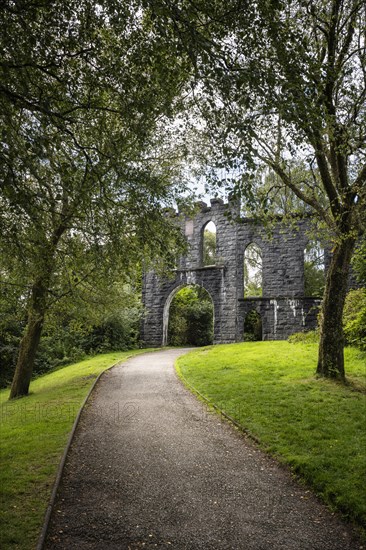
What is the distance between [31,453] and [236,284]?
1635 centimetres

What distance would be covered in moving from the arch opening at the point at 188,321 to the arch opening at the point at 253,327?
442 cm

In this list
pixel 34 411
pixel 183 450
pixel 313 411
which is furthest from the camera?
pixel 34 411

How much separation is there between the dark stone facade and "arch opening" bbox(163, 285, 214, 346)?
1551mm

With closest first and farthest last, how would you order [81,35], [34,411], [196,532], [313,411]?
[196,532] → [81,35] → [313,411] → [34,411]

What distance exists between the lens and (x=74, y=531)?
13.4 feet

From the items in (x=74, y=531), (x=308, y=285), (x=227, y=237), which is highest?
(x=227, y=237)

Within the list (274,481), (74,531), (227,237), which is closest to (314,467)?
(274,481)

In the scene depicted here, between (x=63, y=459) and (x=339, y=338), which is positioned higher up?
(x=339, y=338)

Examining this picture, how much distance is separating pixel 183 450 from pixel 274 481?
5.28ft

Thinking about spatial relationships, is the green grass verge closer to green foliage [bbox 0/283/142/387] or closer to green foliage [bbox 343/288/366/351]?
green foliage [bbox 0/283/142/387]

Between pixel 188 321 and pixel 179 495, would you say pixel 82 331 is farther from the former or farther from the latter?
pixel 188 321

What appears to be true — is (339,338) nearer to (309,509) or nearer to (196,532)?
(309,509)

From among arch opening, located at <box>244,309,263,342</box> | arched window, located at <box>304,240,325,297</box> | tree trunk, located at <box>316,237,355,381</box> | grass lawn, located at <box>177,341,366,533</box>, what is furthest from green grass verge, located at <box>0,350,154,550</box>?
arched window, located at <box>304,240,325,297</box>

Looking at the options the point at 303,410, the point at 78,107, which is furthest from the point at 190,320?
the point at 78,107
